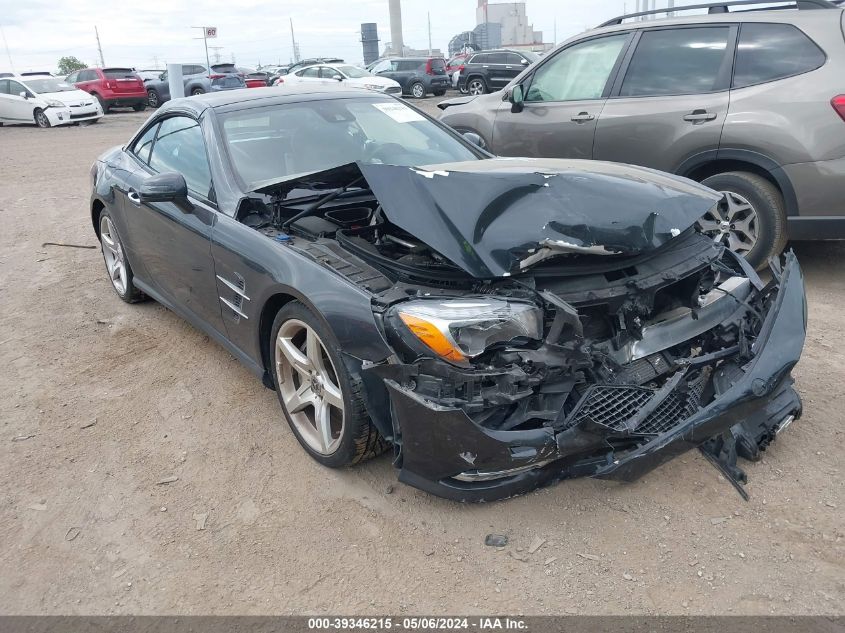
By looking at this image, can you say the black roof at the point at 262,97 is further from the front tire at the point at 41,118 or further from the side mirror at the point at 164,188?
the front tire at the point at 41,118

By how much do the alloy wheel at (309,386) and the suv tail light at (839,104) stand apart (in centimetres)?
368

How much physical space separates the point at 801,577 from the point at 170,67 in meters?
13.1

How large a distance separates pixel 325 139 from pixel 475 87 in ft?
70.1

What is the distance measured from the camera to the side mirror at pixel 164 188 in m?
3.37

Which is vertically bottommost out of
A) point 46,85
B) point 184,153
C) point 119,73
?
point 184,153

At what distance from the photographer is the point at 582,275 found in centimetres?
260

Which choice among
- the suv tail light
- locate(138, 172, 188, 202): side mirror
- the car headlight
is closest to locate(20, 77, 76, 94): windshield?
locate(138, 172, 188, 202): side mirror

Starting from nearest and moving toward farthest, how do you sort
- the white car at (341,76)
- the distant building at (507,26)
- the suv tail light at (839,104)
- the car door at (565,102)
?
the suv tail light at (839,104)
the car door at (565,102)
the white car at (341,76)
the distant building at (507,26)

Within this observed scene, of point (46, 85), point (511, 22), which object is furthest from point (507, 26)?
point (46, 85)

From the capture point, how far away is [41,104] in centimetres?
1920

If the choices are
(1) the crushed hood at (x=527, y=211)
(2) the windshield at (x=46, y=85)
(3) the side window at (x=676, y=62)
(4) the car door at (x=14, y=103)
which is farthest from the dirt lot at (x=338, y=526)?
(2) the windshield at (x=46, y=85)

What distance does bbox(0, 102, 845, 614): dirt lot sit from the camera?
7.42 feet

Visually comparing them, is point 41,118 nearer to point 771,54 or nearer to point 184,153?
point 184,153

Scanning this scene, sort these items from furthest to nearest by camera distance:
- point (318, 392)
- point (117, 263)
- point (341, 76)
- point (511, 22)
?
1. point (511, 22)
2. point (341, 76)
3. point (117, 263)
4. point (318, 392)
